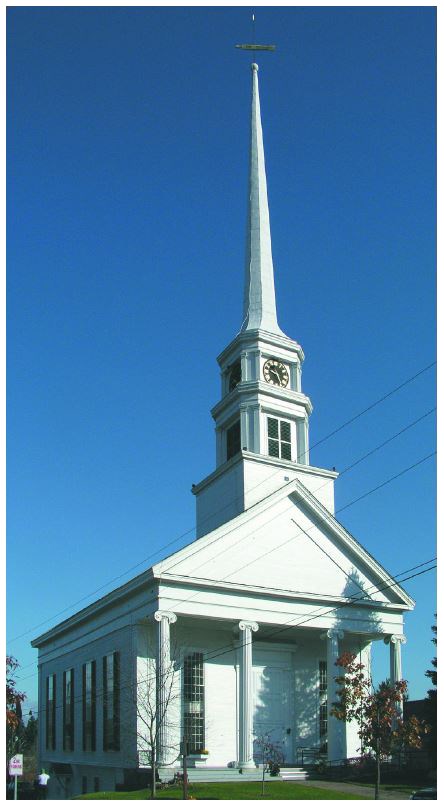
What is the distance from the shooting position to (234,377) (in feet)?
153

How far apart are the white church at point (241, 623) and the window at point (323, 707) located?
1.9 inches

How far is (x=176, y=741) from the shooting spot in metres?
35.9

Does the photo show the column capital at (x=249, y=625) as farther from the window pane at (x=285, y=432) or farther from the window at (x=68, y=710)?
the window at (x=68, y=710)

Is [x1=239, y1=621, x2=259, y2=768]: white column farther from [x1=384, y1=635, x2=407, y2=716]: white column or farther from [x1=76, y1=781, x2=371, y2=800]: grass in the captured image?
[x1=384, y1=635, x2=407, y2=716]: white column

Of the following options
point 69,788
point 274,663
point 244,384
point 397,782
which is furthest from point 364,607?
point 69,788

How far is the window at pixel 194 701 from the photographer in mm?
36469

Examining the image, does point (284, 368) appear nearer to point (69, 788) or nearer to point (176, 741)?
point (176, 741)

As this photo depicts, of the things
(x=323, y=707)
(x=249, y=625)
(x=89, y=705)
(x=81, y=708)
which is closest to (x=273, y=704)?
(x=323, y=707)

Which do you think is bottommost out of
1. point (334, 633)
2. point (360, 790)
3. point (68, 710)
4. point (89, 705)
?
point (360, 790)

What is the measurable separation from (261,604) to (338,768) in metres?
6.91

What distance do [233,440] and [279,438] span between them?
2.54 m

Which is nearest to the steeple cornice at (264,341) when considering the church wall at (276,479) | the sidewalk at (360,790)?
the church wall at (276,479)

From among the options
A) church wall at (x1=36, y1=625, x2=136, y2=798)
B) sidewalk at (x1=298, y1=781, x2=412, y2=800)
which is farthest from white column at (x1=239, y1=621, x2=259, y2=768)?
Result: church wall at (x1=36, y1=625, x2=136, y2=798)

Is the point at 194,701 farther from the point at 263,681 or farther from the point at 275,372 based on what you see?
the point at 275,372
